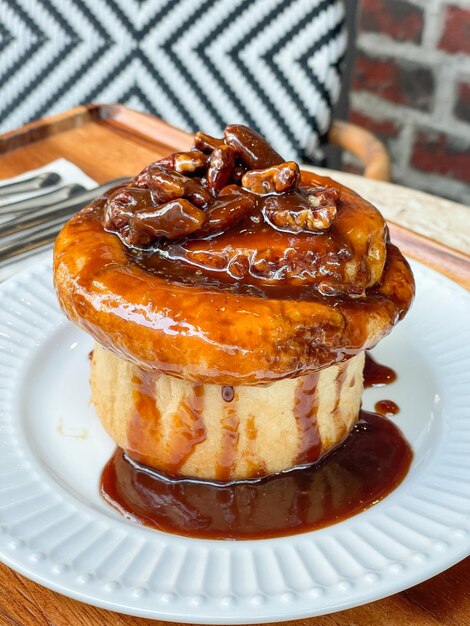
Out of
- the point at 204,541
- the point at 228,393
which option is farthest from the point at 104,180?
the point at 204,541

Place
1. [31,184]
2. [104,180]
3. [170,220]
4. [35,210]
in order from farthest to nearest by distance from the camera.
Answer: [104,180], [31,184], [35,210], [170,220]

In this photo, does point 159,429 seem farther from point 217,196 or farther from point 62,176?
point 62,176

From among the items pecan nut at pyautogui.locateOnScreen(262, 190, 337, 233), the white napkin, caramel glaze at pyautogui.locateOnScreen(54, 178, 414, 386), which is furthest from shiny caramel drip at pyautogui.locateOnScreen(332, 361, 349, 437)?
the white napkin

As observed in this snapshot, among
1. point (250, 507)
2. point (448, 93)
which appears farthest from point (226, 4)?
point (250, 507)

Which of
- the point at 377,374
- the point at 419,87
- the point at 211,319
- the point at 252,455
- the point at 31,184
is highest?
the point at 211,319

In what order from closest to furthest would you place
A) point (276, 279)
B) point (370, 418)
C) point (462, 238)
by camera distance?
point (276, 279) < point (370, 418) < point (462, 238)

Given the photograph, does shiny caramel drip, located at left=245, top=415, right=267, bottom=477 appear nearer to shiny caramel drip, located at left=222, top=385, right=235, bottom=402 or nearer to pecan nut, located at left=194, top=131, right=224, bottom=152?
shiny caramel drip, located at left=222, top=385, right=235, bottom=402

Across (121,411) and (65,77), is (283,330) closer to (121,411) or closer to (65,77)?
(121,411)

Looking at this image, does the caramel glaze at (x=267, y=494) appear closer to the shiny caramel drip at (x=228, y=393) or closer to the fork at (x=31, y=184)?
the shiny caramel drip at (x=228, y=393)
